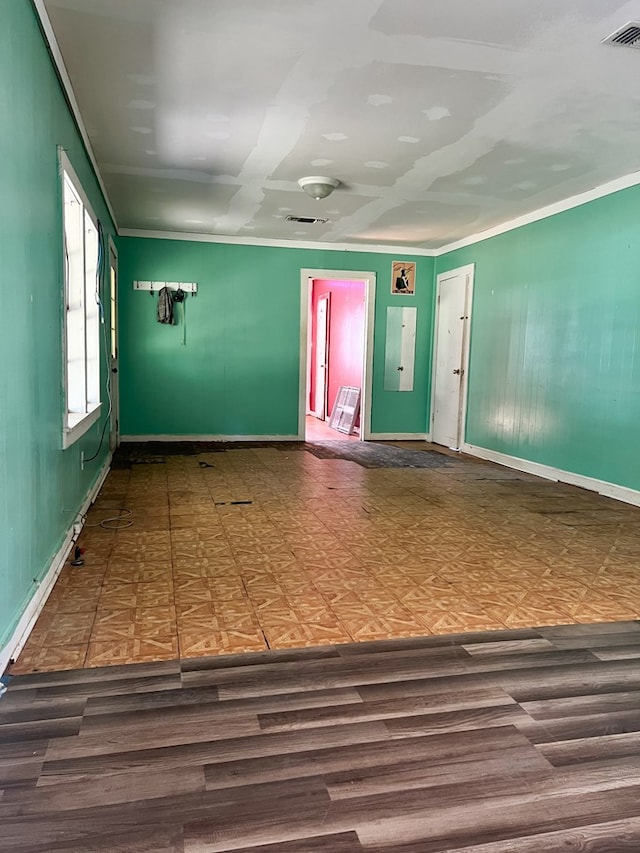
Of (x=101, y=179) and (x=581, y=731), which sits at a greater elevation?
(x=101, y=179)

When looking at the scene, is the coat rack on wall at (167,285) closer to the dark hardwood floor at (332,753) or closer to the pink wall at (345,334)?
the pink wall at (345,334)

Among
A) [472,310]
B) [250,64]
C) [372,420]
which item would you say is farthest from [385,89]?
[372,420]

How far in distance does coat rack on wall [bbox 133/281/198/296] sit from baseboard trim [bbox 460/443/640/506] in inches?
167

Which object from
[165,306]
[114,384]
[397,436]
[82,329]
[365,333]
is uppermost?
[165,306]

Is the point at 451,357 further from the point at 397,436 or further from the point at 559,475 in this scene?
the point at 559,475

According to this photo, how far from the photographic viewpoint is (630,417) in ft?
16.6

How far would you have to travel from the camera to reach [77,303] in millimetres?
4258

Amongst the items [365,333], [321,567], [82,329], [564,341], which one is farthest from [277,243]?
[321,567]

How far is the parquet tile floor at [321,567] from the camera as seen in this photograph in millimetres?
2514

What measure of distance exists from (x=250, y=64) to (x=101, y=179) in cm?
280

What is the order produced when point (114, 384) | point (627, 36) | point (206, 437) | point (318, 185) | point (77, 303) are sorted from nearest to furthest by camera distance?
point (627, 36), point (77, 303), point (318, 185), point (114, 384), point (206, 437)

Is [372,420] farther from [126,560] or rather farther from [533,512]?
[126,560]

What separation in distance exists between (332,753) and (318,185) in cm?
487

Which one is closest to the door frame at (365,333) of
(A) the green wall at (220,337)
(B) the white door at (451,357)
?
(A) the green wall at (220,337)
